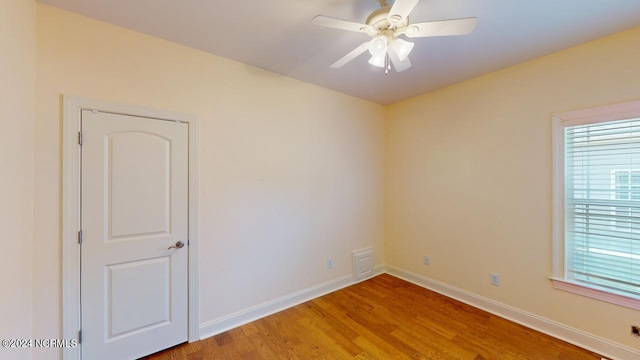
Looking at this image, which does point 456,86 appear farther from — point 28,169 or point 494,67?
point 28,169

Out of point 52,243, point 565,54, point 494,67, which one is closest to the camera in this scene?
point 52,243

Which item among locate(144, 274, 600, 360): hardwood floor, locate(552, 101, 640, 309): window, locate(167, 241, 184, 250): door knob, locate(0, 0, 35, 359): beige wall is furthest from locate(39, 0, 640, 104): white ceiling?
locate(144, 274, 600, 360): hardwood floor

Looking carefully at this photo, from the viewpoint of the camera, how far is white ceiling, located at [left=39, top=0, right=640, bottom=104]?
162 centimetres

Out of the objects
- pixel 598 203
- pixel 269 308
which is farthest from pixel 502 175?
pixel 269 308

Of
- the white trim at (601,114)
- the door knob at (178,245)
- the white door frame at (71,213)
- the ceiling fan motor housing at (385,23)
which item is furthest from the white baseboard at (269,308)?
the white trim at (601,114)

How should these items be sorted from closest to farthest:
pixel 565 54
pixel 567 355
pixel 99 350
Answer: pixel 99 350 → pixel 567 355 → pixel 565 54

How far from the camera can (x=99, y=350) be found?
177 centimetres

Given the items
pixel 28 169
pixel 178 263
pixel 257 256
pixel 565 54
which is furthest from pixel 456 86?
pixel 28 169

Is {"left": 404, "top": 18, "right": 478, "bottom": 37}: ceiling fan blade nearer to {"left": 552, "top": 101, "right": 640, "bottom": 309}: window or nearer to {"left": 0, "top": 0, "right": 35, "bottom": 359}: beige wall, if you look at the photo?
{"left": 552, "top": 101, "right": 640, "bottom": 309}: window

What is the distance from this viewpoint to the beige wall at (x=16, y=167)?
1.21 m

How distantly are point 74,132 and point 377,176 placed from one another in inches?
129

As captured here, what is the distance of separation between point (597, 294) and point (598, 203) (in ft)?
2.46

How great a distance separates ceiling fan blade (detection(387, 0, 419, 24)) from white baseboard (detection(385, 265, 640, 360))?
9.43 ft

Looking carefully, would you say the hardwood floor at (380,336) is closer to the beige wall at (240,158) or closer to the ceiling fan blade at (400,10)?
the beige wall at (240,158)
